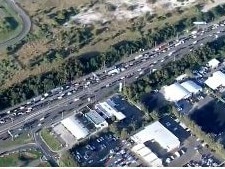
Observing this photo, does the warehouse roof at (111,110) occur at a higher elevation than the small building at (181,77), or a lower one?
lower

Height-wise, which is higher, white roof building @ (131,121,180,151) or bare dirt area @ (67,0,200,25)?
bare dirt area @ (67,0,200,25)

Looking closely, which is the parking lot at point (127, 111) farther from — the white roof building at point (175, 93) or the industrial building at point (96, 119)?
the white roof building at point (175, 93)

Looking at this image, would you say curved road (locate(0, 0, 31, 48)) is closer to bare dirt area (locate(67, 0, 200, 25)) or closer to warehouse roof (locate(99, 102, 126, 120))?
bare dirt area (locate(67, 0, 200, 25))

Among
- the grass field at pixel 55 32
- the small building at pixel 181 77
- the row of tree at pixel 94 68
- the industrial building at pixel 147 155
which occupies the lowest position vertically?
the industrial building at pixel 147 155

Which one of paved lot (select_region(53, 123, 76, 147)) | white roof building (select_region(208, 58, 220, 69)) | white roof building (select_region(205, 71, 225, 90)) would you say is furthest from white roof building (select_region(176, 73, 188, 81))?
paved lot (select_region(53, 123, 76, 147))

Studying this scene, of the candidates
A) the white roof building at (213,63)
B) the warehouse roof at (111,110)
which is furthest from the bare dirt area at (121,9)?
the warehouse roof at (111,110)

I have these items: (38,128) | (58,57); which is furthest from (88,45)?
(38,128)

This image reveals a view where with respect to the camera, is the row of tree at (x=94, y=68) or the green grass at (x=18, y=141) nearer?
the green grass at (x=18, y=141)
